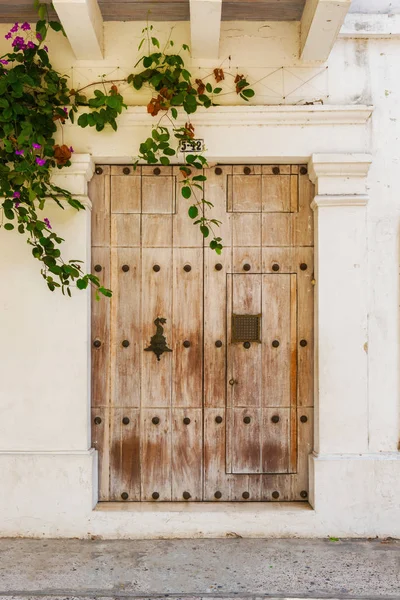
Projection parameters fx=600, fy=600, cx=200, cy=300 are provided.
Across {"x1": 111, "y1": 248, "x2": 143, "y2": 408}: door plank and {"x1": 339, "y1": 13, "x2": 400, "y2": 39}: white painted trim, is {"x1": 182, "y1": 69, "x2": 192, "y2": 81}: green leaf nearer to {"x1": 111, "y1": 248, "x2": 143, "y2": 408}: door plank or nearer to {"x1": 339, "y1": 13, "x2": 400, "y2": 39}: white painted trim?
{"x1": 339, "y1": 13, "x2": 400, "y2": 39}: white painted trim

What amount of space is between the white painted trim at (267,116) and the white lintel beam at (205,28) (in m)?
0.33

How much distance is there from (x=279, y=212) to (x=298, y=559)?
2.03 meters

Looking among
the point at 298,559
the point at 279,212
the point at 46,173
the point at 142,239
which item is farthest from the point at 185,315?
the point at 298,559

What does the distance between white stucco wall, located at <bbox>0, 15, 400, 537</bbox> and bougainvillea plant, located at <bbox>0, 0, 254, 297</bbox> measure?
10 centimetres

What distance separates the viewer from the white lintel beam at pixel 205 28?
324 centimetres

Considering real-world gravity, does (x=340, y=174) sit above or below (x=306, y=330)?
above

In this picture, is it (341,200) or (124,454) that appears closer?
(341,200)

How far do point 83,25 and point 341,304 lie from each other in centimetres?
218

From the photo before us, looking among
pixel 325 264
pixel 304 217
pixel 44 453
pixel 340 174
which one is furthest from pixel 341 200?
pixel 44 453

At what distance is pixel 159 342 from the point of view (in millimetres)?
3703

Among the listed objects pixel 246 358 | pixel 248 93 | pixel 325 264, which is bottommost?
pixel 246 358

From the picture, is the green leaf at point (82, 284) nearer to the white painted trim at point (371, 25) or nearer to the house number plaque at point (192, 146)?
the house number plaque at point (192, 146)

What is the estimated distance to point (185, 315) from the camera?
376 cm

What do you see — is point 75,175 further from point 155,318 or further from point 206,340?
point 206,340
